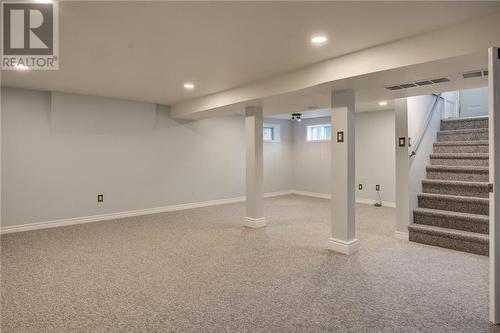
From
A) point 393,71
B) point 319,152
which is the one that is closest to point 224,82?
point 393,71

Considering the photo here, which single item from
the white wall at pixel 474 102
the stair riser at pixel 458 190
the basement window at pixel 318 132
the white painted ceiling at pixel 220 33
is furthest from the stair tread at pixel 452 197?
the basement window at pixel 318 132

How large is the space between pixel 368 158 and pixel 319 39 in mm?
5170

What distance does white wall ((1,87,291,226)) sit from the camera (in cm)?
460

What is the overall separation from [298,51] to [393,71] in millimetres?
927

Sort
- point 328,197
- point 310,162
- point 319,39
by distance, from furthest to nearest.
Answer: point 310,162 < point 328,197 < point 319,39

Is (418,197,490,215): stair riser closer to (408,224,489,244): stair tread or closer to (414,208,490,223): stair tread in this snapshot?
(414,208,490,223): stair tread

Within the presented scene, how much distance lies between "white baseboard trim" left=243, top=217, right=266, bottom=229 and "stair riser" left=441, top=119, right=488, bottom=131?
3.67 meters

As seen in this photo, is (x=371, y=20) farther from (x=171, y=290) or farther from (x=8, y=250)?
(x=8, y=250)

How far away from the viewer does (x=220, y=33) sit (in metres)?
2.51

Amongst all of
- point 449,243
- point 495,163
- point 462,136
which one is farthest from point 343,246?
point 462,136

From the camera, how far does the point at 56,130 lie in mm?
4902

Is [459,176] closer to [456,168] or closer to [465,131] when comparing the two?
[456,168]

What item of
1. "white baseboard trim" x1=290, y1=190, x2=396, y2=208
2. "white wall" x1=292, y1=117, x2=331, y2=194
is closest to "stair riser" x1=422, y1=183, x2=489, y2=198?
"white baseboard trim" x1=290, y1=190, x2=396, y2=208

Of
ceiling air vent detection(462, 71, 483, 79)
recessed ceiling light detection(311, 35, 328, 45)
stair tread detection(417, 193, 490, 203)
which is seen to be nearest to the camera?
recessed ceiling light detection(311, 35, 328, 45)
